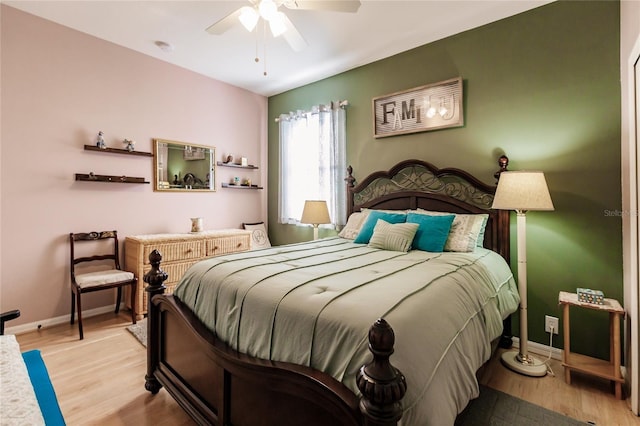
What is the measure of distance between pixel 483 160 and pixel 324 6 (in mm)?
1961

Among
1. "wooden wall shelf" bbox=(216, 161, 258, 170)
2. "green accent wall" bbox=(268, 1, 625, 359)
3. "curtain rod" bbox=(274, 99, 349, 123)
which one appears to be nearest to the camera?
"green accent wall" bbox=(268, 1, 625, 359)

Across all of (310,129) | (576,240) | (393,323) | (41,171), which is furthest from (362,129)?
(41,171)

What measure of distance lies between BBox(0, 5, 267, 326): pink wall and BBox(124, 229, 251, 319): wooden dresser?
35cm

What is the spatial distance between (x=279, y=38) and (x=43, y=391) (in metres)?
3.32

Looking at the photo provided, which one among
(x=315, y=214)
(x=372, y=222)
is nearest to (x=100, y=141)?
(x=315, y=214)

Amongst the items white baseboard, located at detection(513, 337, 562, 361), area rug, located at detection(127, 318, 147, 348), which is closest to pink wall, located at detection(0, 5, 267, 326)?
area rug, located at detection(127, 318, 147, 348)

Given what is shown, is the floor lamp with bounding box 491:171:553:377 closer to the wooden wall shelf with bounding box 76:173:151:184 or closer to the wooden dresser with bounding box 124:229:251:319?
the wooden dresser with bounding box 124:229:251:319

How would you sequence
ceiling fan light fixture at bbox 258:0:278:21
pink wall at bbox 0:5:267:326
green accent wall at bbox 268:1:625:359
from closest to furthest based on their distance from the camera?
ceiling fan light fixture at bbox 258:0:278:21 → green accent wall at bbox 268:1:625:359 → pink wall at bbox 0:5:267:326

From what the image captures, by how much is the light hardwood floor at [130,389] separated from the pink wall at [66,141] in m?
0.74

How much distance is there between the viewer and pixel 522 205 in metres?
2.17

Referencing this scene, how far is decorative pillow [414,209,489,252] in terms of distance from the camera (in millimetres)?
2480

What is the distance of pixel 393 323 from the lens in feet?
3.56

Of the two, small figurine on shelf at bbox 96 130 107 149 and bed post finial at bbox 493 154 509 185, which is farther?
small figurine on shelf at bbox 96 130 107 149

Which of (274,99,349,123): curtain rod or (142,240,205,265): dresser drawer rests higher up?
(274,99,349,123): curtain rod
